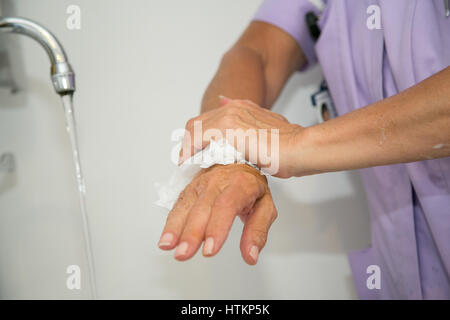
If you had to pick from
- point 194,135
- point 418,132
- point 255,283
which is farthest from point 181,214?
point 255,283

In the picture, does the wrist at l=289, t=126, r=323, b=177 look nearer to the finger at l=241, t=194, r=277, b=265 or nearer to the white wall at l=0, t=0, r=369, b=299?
the finger at l=241, t=194, r=277, b=265

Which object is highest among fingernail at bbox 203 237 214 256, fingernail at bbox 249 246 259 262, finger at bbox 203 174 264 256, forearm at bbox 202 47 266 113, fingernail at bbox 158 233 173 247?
forearm at bbox 202 47 266 113

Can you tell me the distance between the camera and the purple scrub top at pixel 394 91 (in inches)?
20.3

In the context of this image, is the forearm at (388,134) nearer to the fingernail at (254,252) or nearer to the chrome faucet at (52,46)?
the fingernail at (254,252)

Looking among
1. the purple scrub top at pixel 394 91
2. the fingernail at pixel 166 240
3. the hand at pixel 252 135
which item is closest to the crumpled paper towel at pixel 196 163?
the hand at pixel 252 135

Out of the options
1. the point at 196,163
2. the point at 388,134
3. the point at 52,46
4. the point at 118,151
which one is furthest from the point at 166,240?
the point at 118,151

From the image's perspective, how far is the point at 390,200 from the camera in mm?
635

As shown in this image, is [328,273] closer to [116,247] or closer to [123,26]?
[116,247]

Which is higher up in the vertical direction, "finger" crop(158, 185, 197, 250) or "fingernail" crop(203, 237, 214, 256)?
"finger" crop(158, 185, 197, 250)

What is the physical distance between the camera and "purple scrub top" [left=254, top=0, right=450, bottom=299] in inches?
20.3

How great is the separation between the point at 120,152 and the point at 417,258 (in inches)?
26.5

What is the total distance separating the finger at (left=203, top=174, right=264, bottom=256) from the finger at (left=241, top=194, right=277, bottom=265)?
1 cm

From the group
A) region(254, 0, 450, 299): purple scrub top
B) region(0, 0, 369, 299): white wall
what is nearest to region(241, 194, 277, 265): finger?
region(254, 0, 450, 299): purple scrub top

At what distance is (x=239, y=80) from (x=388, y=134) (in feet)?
1.17
